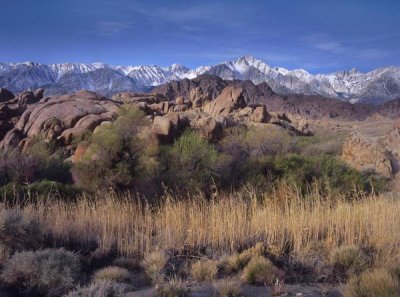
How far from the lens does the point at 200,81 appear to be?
424 feet

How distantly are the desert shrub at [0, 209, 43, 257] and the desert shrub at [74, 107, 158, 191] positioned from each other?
19.3ft

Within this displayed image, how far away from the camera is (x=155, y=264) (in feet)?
21.8

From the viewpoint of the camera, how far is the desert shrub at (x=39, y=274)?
19.7 ft

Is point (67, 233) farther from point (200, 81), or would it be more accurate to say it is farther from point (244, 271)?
point (200, 81)

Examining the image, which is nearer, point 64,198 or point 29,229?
point 29,229

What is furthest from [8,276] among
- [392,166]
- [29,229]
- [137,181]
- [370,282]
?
[392,166]

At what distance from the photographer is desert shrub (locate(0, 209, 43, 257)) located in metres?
6.94

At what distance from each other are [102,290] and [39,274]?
1.13 metres

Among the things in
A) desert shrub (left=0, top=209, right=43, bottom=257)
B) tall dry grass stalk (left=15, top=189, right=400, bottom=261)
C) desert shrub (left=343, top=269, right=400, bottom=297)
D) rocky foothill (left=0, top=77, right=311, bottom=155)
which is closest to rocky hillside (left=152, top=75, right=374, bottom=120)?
rocky foothill (left=0, top=77, right=311, bottom=155)

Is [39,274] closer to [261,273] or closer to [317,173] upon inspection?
[261,273]

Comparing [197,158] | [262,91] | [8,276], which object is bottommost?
[8,276]

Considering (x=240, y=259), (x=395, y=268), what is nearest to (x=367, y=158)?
(x=240, y=259)

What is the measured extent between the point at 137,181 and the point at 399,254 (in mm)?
8369

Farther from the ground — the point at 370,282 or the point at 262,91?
the point at 262,91
